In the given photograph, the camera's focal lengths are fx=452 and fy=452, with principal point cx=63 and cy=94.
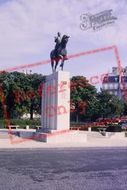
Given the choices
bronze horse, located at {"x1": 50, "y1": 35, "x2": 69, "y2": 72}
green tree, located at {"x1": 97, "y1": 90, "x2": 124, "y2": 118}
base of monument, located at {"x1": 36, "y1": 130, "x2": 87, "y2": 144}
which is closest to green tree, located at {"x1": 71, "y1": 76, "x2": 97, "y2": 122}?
green tree, located at {"x1": 97, "y1": 90, "x2": 124, "y2": 118}

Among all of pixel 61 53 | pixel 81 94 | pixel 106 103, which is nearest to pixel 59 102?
pixel 61 53

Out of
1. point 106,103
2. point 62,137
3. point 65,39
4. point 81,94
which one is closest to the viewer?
point 62,137

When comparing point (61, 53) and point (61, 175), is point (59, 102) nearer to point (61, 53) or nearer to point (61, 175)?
A: point (61, 53)

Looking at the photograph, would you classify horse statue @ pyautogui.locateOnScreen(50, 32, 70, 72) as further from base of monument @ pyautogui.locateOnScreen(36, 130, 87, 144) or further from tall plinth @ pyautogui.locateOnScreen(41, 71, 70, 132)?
base of monument @ pyautogui.locateOnScreen(36, 130, 87, 144)

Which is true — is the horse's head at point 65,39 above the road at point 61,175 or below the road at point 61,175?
above

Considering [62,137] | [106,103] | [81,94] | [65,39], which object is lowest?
[62,137]

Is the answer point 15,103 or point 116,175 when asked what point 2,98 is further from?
point 116,175

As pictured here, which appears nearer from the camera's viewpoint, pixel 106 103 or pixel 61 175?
pixel 61 175

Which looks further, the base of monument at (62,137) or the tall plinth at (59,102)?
the tall plinth at (59,102)

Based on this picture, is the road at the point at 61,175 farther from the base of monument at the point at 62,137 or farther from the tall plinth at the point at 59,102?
the tall plinth at the point at 59,102

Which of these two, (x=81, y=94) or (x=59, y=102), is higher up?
(x=81, y=94)

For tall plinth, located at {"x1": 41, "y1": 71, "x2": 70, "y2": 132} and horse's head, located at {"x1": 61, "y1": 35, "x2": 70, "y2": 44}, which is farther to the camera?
horse's head, located at {"x1": 61, "y1": 35, "x2": 70, "y2": 44}

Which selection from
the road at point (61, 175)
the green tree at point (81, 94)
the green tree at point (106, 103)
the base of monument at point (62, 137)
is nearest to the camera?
the road at point (61, 175)

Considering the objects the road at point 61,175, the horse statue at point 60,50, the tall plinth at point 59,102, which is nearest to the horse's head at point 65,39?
the horse statue at point 60,50
